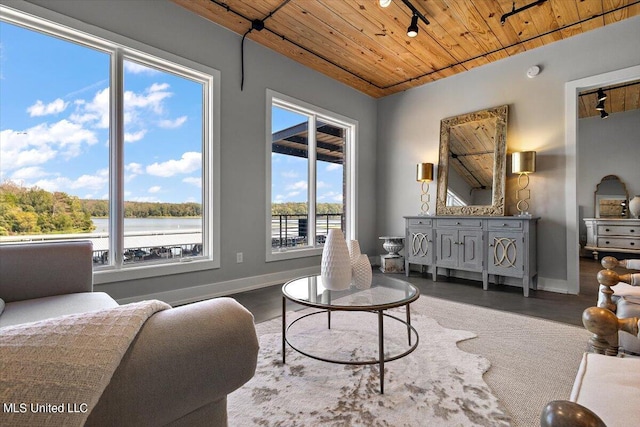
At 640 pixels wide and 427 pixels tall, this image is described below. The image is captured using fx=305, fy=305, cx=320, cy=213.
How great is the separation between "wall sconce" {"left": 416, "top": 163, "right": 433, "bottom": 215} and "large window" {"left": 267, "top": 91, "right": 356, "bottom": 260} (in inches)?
41.3

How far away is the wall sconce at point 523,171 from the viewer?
345cm

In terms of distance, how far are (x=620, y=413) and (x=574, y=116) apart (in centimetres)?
377

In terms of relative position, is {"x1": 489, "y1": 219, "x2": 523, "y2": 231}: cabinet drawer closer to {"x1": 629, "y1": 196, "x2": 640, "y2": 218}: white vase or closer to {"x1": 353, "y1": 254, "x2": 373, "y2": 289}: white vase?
{"x1": 353, "y1": 254, "x2": 373, "y2": 289}: white vase

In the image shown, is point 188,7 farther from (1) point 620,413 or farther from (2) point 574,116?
(2) point 574,116

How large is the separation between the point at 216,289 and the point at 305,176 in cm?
194

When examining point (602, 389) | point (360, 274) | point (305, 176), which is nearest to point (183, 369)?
point (602, 389)

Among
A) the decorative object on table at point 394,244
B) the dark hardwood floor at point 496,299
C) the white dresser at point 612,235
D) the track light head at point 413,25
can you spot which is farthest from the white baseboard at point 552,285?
the white dresser at point 612,235

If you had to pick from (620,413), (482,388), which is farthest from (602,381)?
(482,388)

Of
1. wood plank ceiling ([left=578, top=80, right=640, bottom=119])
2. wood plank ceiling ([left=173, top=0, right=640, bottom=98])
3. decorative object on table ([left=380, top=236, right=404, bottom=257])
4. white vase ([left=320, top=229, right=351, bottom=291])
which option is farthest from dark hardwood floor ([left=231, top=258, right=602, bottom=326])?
wood plank ceiling ([left=578, top=80, right=640, bottom=119])

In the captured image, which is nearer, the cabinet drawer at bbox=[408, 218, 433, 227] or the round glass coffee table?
the round glass coffee table

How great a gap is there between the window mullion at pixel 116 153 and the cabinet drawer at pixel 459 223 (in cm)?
355

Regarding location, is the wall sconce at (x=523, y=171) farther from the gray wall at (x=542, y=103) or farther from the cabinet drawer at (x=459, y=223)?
the cabinet drawer at (x=459, y=223)

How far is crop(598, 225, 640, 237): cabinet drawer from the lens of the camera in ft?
17.6

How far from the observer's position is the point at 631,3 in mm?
2854
